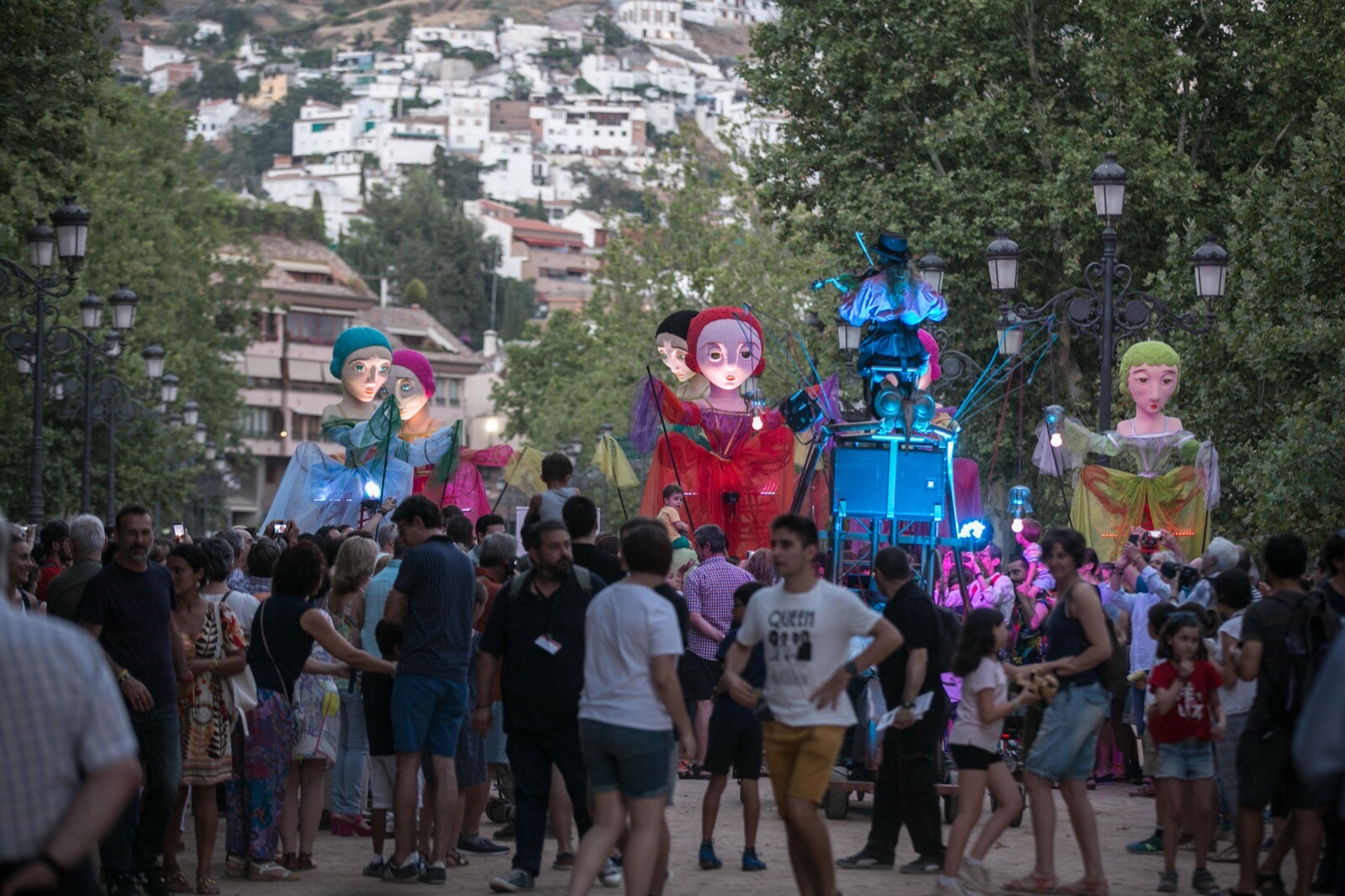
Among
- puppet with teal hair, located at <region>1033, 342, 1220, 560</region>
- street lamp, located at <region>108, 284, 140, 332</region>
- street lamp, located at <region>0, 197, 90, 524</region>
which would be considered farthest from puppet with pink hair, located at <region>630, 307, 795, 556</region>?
street lamp, located at <region>108, 284, 140, 332</region>

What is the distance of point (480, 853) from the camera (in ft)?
38.5

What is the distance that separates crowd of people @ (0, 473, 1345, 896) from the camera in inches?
348

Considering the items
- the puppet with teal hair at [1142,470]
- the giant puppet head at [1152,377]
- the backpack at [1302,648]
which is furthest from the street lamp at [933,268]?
the backpack at [1302,648]

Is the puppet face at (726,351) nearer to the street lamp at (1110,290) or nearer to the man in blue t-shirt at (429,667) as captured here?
the street lamp at (1110,290)

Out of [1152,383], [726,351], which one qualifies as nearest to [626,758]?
[726,351]

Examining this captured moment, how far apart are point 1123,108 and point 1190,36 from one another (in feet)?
5.20

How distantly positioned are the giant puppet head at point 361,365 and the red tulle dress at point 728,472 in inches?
165

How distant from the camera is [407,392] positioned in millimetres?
21750

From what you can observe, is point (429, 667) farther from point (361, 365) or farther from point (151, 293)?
point (151, 293)

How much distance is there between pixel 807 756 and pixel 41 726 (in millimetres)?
4395

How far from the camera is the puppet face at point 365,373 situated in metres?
21.3

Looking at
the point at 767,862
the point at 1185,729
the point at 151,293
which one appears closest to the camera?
the point at 1185,729

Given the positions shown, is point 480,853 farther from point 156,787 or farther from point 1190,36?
point 1190,36

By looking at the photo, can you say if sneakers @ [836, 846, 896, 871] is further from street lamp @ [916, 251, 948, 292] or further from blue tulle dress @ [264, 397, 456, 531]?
street lamp @ [916, 251, 948, 292]
